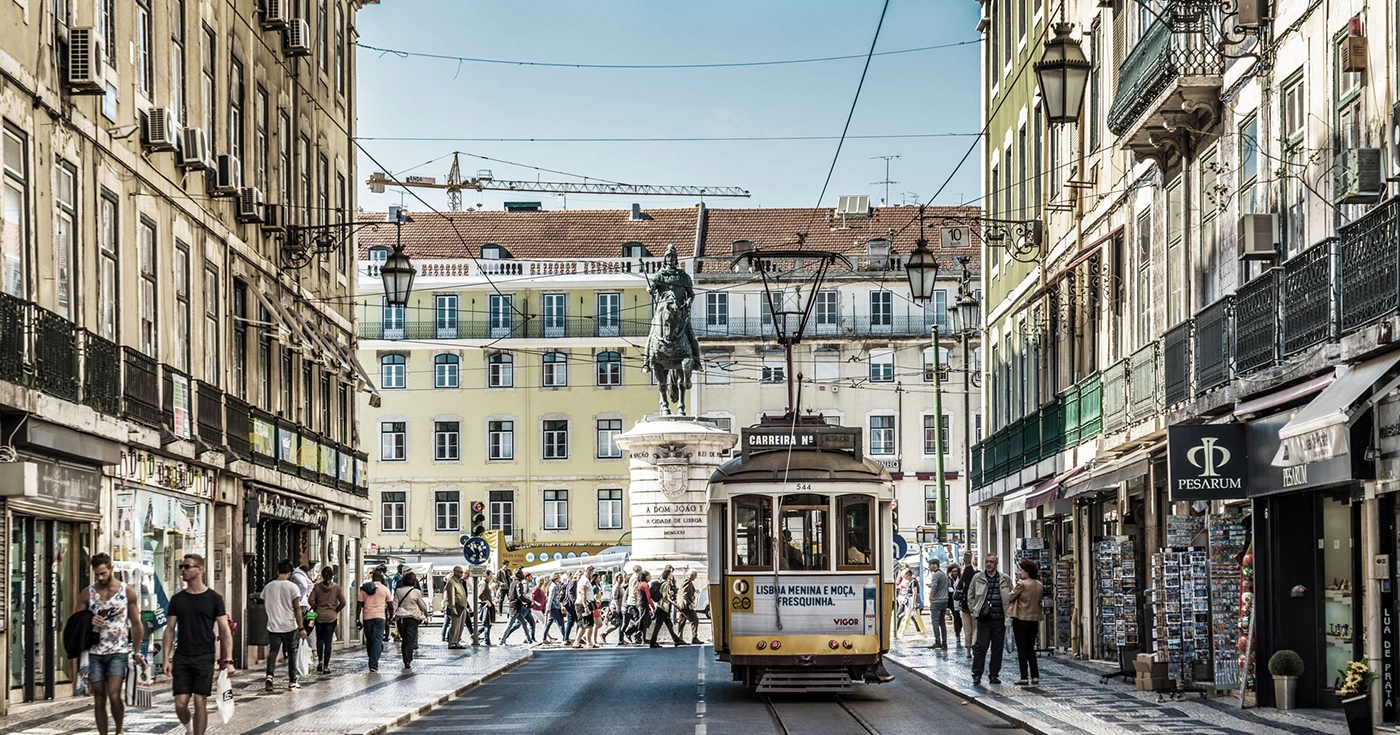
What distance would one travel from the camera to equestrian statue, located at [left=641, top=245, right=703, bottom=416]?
168 ft

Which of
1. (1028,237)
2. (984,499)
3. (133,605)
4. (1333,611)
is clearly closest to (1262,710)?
(1333,611)

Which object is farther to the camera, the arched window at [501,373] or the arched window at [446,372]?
the arched window at [446,372]

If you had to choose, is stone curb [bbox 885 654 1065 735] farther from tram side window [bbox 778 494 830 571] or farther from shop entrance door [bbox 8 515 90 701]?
shop entrance door [bbox 8 515 90 701]

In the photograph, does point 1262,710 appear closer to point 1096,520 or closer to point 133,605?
point 133,605

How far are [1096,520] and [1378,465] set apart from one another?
16271 millimetres

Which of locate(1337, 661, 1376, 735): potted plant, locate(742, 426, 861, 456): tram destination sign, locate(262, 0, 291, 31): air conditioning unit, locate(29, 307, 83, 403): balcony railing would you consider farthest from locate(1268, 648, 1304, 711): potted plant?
locate(262, 0, 291, 31): air conditioning unit

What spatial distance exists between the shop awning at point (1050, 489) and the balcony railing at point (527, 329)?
158 ft

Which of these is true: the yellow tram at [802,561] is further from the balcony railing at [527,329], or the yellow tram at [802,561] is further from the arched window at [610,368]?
the arched window at [610,368]

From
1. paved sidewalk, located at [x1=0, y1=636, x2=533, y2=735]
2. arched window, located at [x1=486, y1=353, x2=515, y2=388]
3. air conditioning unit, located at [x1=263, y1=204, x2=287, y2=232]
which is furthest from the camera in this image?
arched window, located at [x1=486, y1=353, x2=515, y2=388]

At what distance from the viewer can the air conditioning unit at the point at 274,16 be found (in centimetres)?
3545

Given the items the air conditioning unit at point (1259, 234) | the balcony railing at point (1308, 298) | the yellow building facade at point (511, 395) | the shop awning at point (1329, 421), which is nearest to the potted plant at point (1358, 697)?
the shop awning at point (1329, 421)

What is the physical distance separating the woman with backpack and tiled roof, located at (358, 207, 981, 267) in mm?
54669

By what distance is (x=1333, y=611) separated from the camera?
67.7 ft

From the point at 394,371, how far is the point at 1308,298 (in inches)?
2655
